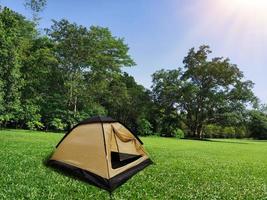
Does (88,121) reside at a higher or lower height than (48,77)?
lower

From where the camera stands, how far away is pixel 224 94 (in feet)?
157

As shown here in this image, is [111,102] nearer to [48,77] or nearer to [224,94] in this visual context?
[48,77]

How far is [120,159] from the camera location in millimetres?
9312

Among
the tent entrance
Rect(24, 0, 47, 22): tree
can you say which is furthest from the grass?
Rect(24, 0, 47, 22): tree

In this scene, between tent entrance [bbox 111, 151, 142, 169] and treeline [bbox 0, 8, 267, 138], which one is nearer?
tent entrance [bbox 111, 151, 142, 169]

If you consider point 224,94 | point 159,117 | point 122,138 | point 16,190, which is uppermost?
point 224,94

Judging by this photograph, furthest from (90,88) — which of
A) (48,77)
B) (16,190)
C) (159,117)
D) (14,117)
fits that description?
(16,190)

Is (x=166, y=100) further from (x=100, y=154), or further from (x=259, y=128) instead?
(x=100, y=154)

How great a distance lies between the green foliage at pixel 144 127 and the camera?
4662 cm

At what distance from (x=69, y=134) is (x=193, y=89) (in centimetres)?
4034

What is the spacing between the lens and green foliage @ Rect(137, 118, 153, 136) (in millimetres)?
46625

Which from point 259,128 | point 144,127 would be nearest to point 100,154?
point 144,127

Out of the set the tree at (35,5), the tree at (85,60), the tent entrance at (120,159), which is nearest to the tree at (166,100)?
the tree at (85,60)

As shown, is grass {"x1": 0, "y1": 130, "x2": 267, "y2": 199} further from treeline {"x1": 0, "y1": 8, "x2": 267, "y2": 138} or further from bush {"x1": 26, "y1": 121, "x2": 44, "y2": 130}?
bush {"x1": 26, "y1": 121, "x2": 44, "y2": 130}
